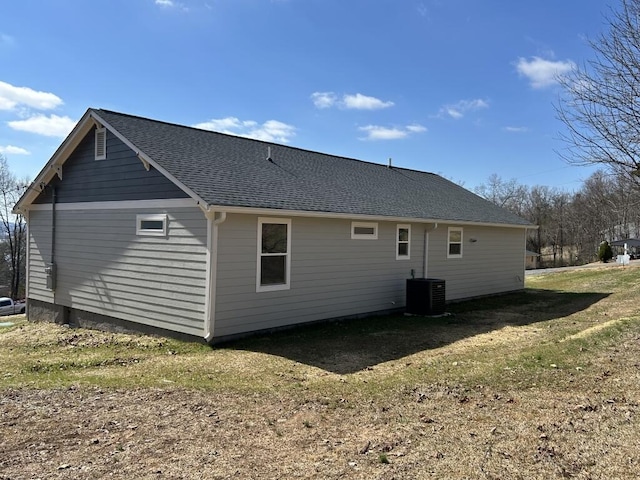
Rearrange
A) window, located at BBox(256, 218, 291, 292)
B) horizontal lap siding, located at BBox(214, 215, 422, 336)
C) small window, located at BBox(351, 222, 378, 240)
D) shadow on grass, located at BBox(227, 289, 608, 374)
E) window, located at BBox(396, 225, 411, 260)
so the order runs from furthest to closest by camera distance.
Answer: window, located at BBox(396, 225, 411, 260), small window, located at BBox(351, 222, 378, 240), window, located at BBox(256, 218, 291, 292), horizontal lap siding, located at BBox(214, 215, 422, 336), shadow on grass, located at BBox(227, 289, 608, 374)

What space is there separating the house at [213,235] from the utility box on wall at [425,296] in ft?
1.53

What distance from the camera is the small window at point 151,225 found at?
936 cm

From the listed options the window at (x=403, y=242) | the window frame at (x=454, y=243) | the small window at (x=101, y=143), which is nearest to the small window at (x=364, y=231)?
the window at (x=403, y=242)

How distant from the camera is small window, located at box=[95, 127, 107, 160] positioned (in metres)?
10.9

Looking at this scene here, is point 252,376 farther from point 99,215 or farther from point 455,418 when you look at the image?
point 99,215

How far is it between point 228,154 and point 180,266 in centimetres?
364

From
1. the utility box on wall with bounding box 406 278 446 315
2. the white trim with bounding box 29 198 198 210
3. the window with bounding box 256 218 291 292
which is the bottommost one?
the utility box on wall with bounding box 406 278 446 315

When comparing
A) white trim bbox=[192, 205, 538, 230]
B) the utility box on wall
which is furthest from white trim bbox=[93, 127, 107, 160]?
the utility box on wall

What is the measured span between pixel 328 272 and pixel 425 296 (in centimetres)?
283

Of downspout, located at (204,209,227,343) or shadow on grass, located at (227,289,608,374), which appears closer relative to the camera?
shadow on grass, located at (227,289,608,374)

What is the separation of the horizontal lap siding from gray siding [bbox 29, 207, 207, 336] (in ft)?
1.58

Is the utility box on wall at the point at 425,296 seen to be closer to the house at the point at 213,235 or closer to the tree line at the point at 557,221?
the house at the point at 213,235

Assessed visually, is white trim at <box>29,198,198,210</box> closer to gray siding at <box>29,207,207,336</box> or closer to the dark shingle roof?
gray siding at <box>29,207,207,336</box>

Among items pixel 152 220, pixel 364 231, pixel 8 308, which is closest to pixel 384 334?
pixel 364 231
